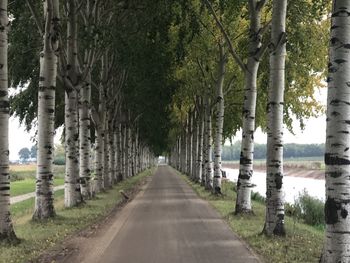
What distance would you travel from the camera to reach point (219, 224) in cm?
1723

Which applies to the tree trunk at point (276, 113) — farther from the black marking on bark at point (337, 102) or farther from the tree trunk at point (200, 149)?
the tree trunk at point (200, 149)

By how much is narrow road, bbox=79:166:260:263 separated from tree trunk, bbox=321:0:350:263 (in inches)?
104

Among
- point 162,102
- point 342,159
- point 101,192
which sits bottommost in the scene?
point 101,192

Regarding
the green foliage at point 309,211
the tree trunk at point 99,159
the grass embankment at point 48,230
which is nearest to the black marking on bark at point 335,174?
the grass embankment at point 48,230

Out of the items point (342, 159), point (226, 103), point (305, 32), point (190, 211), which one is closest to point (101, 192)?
point (190, 211)

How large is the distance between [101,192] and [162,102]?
8668 millimetres

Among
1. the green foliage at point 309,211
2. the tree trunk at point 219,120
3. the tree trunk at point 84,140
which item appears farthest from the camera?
the tree trunk at point 219,120

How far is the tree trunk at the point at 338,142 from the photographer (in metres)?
8.70

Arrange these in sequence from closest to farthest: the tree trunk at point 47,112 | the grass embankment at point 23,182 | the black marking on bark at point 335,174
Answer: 1. the black marking on bark at point 335,174
2. the tree trunk at point 47,112
3. the grass embankment at point 23,182

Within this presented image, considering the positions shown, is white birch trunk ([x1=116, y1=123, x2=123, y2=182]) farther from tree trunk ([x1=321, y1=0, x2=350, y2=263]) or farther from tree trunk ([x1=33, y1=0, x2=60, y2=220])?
tree trunk ([x1=321, y1=0, x2=350, y2=263])

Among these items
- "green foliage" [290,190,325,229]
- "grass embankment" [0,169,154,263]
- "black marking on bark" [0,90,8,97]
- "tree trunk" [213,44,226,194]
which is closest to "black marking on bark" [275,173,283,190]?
"grass embankment" [0,169,154,263]

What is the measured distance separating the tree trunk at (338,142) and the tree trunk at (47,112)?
964 cm

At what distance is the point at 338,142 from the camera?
8.88m

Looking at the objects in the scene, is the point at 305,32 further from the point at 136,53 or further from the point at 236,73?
the point at 236,73
